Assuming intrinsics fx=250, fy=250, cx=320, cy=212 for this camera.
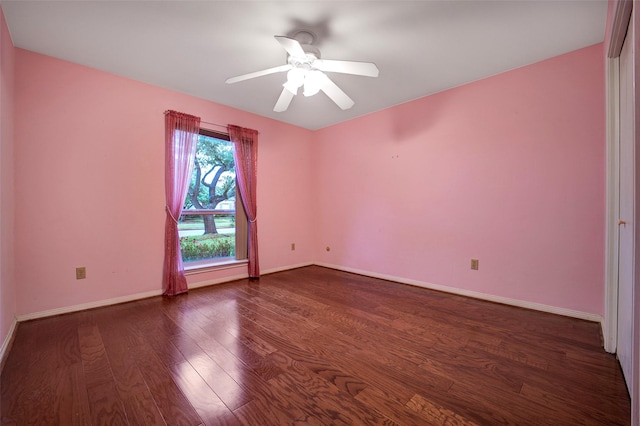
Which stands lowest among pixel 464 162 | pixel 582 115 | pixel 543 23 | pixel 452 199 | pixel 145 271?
pixel 145 271

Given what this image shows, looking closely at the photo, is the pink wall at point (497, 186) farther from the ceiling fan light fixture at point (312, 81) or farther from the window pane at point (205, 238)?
the window pane at point (205, 238)

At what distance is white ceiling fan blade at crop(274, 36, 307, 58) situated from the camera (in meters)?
1.61

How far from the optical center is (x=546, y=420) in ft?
3.71

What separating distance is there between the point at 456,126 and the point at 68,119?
401 centimetres

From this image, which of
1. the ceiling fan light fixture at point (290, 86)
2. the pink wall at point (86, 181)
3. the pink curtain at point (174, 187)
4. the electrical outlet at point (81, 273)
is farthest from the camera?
the pink curtain at point (174, 187)

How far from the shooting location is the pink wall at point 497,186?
7.20 ft

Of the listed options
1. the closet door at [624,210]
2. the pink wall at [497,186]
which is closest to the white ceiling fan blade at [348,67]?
the closet door at [624,210]

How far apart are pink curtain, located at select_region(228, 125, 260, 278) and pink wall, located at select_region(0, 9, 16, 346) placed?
197cm

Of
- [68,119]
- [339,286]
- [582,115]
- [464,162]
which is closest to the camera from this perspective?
[582,115]

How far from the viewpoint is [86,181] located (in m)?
2.44

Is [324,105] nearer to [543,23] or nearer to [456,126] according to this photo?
[456,126]

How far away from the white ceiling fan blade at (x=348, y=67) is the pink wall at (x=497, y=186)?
1.59 metres

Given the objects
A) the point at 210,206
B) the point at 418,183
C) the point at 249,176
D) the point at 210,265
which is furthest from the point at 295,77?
the point at 210,265

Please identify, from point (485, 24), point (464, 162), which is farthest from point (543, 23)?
point (464, 162)
